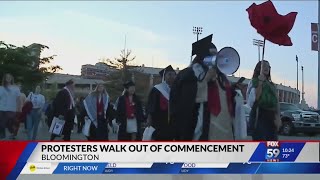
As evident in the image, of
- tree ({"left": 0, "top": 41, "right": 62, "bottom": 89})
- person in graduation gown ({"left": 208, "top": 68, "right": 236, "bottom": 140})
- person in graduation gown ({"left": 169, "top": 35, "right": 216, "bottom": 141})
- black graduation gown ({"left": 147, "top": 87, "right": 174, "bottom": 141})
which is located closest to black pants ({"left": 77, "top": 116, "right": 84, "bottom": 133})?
tree ({"left": 0, "top": 41, "right": 62, "bottom": 89})

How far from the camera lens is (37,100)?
247 centimetres

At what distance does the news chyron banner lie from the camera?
8.58 feet

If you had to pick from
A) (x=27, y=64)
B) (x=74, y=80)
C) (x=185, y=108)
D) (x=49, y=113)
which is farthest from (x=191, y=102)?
(x=27, y=64)

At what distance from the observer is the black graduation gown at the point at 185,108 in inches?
105

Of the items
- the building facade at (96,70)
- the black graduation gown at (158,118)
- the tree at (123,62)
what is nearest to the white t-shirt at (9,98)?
the building facade at (96,70)

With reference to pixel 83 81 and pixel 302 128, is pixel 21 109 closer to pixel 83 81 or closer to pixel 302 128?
pixel 83 81

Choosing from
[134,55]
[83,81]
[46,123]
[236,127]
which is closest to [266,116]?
[236,127]

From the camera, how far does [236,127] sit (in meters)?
2.65

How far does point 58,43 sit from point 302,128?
74.9 inches

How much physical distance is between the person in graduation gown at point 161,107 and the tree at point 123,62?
0.25 meters

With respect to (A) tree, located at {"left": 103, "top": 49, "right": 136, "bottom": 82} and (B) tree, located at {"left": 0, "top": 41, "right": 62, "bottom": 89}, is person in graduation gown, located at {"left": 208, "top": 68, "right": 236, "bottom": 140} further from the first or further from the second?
(B) tree, located at {"left": 0, "top": 41, "right": 62, "bottom": 89}

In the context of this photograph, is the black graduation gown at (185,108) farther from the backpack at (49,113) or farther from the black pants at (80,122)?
the backpack at (49,113)

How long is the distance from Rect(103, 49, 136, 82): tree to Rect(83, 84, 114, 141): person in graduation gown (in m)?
0.18

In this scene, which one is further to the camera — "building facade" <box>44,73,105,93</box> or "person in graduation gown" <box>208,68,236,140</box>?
"person in graduation gown" <box>208,68,236,140</box>
